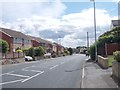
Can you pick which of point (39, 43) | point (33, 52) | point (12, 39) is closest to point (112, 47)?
point (33, 52)

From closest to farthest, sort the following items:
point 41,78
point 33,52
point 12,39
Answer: point 41,78 < point 33,52 < point 12,39

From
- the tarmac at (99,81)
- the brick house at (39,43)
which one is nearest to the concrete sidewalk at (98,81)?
the tarmac at (99,81)

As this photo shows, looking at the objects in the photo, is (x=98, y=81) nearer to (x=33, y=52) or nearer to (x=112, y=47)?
(x=112, y=47)

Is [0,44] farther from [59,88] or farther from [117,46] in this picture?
[59,88]

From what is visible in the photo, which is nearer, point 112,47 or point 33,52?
point 112,47

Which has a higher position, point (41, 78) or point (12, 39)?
point (12, 39)

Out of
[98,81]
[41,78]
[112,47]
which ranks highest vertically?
[112,47]

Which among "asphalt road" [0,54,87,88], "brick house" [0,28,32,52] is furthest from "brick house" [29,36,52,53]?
"asphalt road" [0,54,87,88]

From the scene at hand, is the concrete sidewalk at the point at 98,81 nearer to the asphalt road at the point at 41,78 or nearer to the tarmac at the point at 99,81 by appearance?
the tarmac at the point at 99,81

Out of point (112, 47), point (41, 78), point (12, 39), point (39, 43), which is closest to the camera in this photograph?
point (41, 78)

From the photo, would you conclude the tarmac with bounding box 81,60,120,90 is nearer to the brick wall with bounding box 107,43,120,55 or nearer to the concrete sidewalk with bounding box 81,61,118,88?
the concrete sidewalk with bounding box 81,61,118,88

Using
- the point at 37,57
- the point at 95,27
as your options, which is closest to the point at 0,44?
the point at 95,27

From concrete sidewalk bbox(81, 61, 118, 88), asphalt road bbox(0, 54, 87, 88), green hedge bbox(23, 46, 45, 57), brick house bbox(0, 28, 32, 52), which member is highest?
brick house bbox(0, 28, 32, 52)

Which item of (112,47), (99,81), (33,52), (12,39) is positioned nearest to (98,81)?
(99,81)
